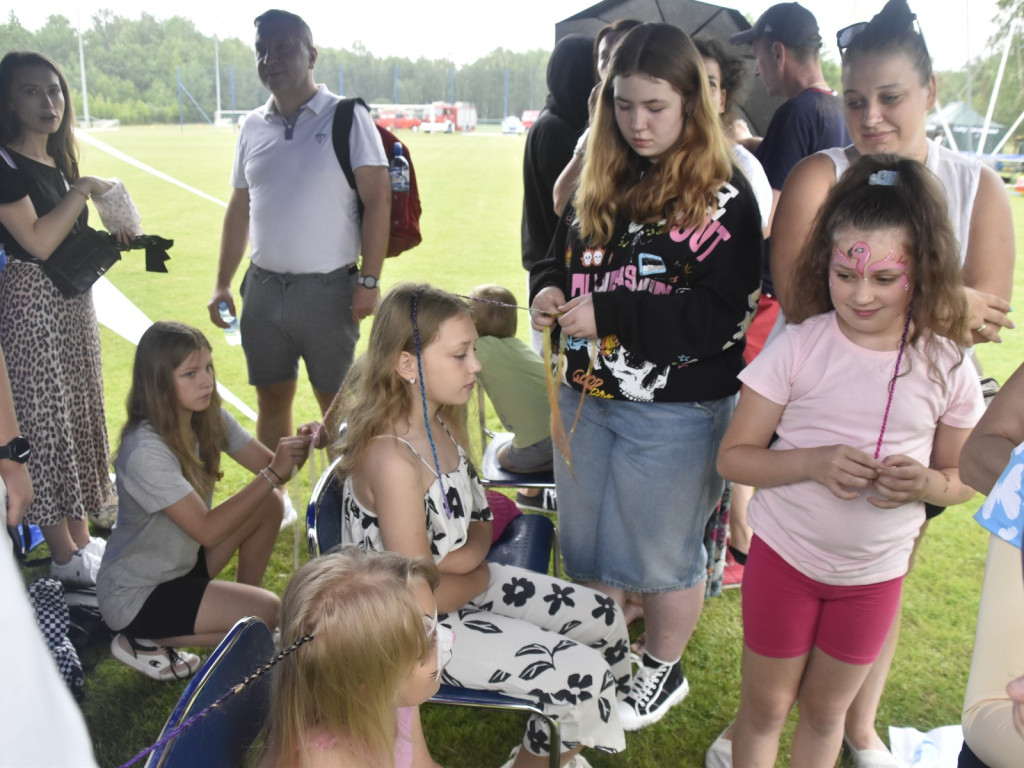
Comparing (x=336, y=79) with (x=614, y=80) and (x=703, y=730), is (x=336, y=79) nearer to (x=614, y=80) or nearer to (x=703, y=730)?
(x=614, y=80)

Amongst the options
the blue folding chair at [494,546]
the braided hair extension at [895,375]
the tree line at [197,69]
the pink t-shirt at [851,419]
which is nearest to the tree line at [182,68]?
the tree line at [197,69]

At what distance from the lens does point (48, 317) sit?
9.06 ft

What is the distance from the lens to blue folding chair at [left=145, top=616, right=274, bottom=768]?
3.68 ft

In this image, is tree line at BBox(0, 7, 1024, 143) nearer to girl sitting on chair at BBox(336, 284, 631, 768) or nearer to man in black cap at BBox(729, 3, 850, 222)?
man in black cap at BBox(729, 3, 850, 222)

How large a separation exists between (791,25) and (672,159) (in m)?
1.46

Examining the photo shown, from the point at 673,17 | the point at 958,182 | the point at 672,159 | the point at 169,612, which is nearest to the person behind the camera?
the point at 958,182

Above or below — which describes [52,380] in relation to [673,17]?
below

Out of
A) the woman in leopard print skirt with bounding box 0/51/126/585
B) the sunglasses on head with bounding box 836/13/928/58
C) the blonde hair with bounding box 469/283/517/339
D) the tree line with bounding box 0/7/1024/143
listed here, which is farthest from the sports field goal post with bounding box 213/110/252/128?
the sunglasses on head with bounding box 836/13/928/58

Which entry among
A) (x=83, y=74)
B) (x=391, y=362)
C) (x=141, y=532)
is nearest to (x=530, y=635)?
(x=391, y=362)

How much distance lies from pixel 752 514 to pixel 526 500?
1.93 meters

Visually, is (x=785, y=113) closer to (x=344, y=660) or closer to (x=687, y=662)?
(x=687, y=662)

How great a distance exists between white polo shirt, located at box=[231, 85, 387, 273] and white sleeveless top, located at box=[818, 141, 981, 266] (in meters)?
1.94

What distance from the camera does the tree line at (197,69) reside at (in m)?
Answer: 3.04

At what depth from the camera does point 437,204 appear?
1471cm
